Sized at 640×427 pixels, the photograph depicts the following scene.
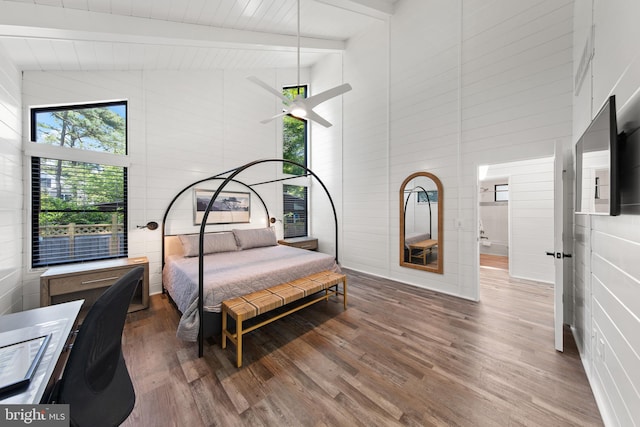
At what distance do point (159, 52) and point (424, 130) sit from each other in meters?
4.24

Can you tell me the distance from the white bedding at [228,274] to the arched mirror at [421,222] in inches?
58.3

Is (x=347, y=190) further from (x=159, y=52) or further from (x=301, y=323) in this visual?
(x=159, y=52)

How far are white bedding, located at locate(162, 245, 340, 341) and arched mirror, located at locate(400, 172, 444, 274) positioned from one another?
4.86 ft

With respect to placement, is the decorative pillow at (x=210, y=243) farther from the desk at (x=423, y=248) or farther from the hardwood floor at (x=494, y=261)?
the hardwood floor at (x=494, y=261)

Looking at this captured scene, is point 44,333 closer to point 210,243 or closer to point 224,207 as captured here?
point 210,243

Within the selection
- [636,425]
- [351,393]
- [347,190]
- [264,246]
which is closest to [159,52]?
[264,246]

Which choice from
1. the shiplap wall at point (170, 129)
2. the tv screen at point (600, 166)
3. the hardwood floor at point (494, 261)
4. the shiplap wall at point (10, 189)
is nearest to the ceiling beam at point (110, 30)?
the shiplap wall at point (10, 189)

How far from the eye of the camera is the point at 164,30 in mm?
2875

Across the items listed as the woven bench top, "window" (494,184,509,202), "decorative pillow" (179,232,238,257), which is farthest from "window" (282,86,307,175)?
"window" (494,184,509,202)

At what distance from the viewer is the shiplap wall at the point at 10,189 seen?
2.29 meters

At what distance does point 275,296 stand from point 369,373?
1.15 meters

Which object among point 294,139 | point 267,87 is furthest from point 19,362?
point 294,139

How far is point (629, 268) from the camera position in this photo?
116 cm

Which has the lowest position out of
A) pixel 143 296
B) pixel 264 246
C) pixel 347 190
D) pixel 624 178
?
pixel 143 296
